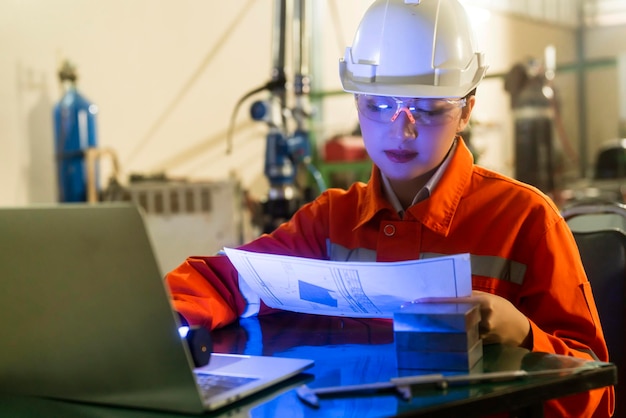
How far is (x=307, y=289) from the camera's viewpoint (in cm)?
94

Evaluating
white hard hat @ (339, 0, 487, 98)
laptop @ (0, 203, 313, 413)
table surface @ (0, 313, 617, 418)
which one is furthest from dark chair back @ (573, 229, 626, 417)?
laptop @ (0, 203, 313, 413)

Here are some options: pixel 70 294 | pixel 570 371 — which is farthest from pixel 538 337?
pixel 70 294

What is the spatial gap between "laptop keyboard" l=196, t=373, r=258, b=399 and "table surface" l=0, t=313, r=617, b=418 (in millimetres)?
23

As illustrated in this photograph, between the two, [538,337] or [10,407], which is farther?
[538,337]

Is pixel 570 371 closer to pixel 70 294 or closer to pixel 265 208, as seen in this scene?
pixel 70 294

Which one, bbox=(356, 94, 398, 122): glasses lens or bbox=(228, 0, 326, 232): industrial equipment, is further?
bbox=(228, 0, 326, 232): industrial equipment

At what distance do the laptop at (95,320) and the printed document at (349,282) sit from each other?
0.38 ft

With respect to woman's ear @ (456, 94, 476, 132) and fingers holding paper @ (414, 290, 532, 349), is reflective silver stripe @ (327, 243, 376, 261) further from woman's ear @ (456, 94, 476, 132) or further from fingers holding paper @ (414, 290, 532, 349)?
fingers holding paper @ (414, 290, 532, 349)

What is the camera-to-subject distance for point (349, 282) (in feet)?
2.85

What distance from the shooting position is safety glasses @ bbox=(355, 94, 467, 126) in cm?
113

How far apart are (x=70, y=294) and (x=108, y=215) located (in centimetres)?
10

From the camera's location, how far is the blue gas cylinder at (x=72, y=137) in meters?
3.09

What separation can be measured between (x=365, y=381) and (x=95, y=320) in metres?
0.25

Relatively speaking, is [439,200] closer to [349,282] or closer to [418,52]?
[418,52]
